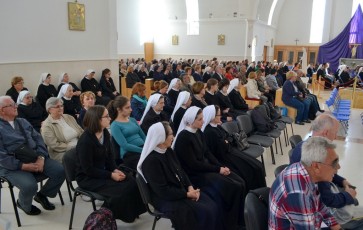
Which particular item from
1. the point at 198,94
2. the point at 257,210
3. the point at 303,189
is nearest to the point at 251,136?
the point at 198,94

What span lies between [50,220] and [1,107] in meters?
1.39

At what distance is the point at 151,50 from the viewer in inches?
867

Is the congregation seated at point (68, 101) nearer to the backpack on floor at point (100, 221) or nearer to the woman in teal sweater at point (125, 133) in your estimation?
the woman in teal sweater at point (125, 133)

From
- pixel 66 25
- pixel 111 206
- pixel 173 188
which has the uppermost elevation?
pixel 66 25

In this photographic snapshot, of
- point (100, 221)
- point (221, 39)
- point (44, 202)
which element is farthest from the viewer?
point (221, 39)

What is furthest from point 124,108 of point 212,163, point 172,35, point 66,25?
point 172,35

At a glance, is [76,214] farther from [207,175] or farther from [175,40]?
[175,40]

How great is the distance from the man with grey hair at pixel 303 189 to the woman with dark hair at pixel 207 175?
3.92 ft

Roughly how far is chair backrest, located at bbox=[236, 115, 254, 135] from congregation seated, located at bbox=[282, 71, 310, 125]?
12.2 ft

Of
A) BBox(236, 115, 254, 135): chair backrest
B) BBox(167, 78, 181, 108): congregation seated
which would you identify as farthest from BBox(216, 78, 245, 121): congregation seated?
BBox(236, 115, 254, 135): chair backrest

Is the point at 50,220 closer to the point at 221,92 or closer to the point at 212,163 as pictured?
the point at 212,163

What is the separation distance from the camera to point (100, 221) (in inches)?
108

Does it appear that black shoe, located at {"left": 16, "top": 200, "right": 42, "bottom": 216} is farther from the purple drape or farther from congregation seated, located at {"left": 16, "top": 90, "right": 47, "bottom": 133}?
the purple drape

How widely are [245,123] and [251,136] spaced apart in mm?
255
